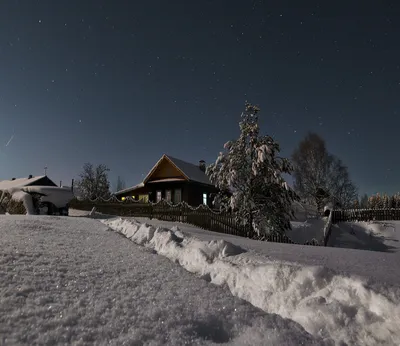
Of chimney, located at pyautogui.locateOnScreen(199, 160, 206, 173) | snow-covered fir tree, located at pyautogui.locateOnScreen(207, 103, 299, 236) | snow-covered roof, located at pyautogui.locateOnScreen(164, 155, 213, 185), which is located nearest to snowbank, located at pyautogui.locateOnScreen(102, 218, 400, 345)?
snow-covered fir tree, located at pyautogui.locateOnScreen(207, 103, 299, 236)

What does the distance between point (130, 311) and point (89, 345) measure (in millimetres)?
582

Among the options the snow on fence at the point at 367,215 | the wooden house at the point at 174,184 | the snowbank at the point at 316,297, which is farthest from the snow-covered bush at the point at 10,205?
the snow on fence at the point at 367,215

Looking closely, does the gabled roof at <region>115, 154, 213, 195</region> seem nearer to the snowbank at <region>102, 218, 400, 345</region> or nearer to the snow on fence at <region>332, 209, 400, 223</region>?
the snow on fence at <region>332, 209, 400, 223</region>

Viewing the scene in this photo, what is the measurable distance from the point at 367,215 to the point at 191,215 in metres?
15.2

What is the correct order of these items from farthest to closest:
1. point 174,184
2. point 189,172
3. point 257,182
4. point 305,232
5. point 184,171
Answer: point 174,184
point 189,172
point 184,171
point 305,232
point 257,182

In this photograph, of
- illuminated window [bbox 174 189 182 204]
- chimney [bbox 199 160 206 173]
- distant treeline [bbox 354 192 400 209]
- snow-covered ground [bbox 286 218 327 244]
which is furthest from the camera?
distant treeline [bbox 354 192 400 209]

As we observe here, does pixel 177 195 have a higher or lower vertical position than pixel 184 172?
lower

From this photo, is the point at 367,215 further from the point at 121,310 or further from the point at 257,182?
the point at 121,310

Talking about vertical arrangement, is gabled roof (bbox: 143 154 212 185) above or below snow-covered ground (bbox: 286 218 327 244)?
above

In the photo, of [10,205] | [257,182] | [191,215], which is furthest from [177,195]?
[257,182]

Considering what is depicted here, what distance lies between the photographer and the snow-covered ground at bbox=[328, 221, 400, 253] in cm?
1684

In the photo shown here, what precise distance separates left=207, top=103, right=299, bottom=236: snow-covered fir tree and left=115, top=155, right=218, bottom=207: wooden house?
13337mm

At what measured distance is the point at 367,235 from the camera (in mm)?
18297

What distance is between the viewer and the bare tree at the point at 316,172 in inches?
1282
